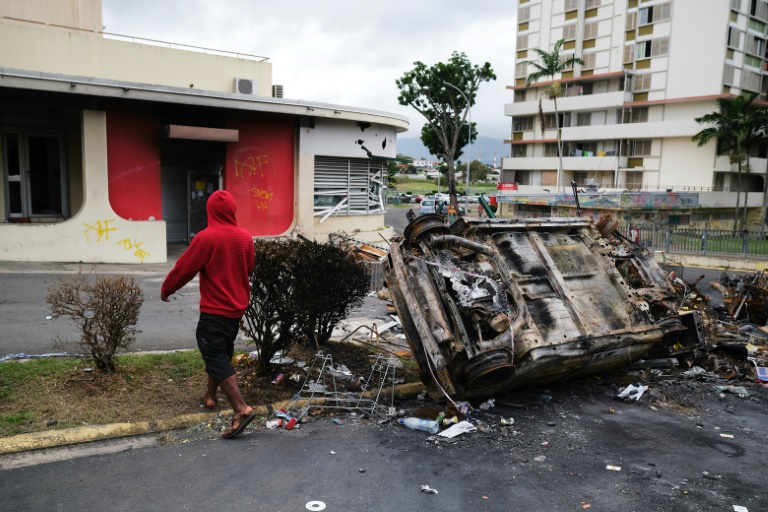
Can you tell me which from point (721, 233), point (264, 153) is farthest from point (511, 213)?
point (264, 153)

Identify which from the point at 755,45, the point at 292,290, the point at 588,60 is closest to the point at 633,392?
the point at 292,290

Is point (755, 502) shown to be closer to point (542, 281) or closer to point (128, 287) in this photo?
point (542, 281)

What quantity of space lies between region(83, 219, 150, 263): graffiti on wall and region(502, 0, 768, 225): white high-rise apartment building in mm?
38238

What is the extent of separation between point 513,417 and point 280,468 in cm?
242

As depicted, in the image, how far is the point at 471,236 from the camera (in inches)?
267

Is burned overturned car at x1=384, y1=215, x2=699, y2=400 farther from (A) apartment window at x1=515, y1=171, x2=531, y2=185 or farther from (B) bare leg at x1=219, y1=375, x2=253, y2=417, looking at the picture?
(A) apartment window at x1=515, y1=171, x2=531, y2=185

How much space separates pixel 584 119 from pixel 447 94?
14947 mm

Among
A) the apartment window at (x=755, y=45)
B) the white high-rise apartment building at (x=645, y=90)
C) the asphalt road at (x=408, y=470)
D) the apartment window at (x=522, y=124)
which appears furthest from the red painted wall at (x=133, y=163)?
the apartment window at (x=755, y=45)

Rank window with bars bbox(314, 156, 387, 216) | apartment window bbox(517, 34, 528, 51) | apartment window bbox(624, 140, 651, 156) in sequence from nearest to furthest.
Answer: window with bars bbox(314, 156, 387, 216), apartment window bbox(624, 140, 651, 156), apartment window bbox(517, 34, 528, 51)

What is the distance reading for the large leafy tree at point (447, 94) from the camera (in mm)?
41844

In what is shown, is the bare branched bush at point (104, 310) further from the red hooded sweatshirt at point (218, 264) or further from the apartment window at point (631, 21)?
the apartment window at point (631, 21)

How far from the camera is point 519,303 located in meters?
6.02

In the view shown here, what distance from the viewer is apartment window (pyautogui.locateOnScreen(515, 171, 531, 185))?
181 feet

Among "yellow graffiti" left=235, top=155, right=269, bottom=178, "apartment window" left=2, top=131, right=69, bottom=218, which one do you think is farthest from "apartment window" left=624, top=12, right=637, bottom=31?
"apartment window" left=2, top=131, right=69, bottom=218
